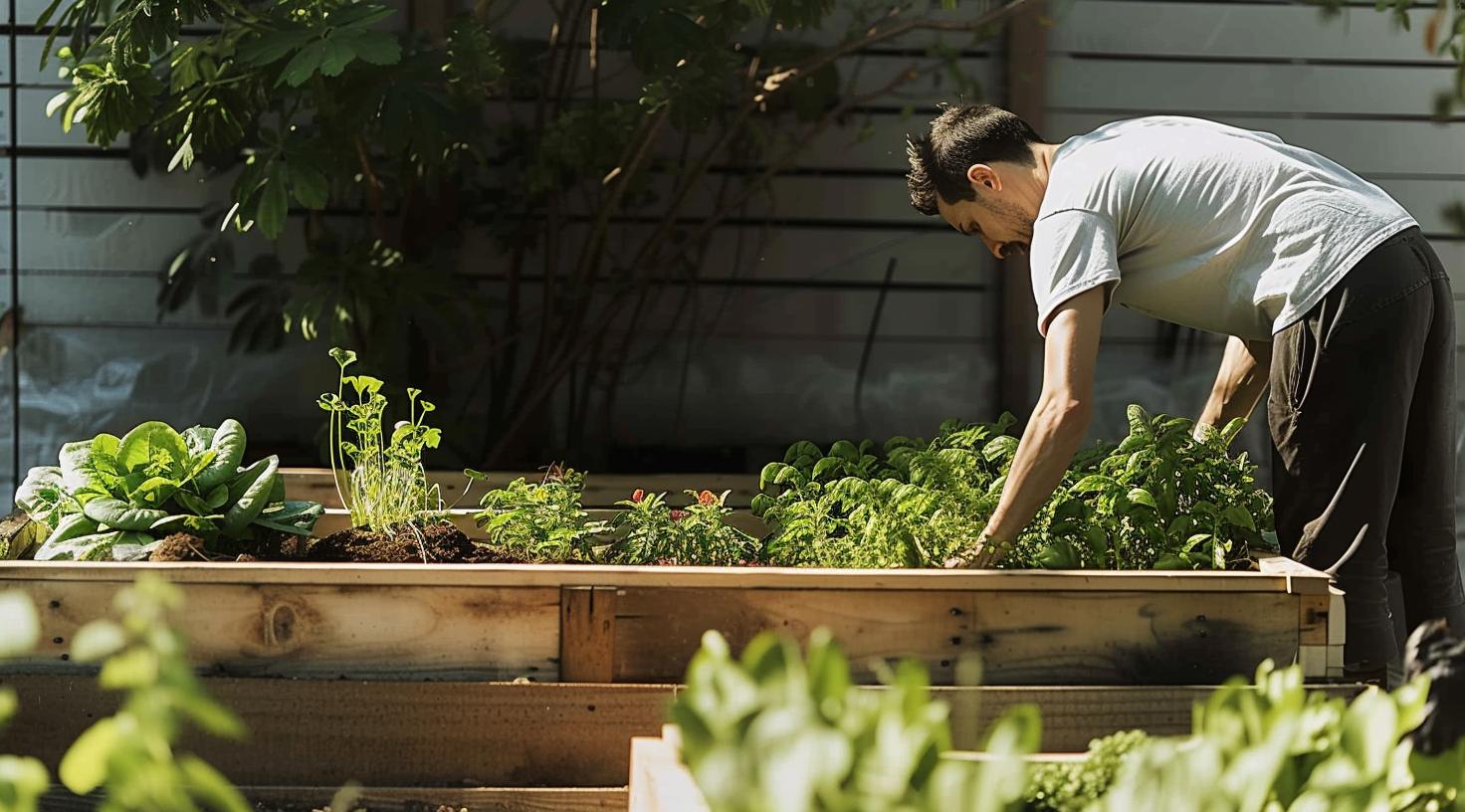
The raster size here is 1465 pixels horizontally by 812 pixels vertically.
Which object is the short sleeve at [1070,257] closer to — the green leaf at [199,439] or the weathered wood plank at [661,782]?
the weathered wood plank at [661,782]

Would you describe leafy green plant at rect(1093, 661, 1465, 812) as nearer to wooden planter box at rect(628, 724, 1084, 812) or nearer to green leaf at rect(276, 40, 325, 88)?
wooden planter box at rect(628, 724, 1084, 812)

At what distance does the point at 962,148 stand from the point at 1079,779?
59.5 inches

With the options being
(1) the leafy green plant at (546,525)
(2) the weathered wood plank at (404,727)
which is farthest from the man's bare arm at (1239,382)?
(2) the weathered wood plank at (404,727)

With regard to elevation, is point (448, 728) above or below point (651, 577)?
below

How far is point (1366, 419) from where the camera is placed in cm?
238

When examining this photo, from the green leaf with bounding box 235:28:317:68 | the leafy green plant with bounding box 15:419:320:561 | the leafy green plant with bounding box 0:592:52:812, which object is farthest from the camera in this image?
the green leaf with bounding box 235:28:317:68

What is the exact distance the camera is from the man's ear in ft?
8.32

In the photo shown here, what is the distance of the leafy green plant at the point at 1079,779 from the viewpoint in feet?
4.02

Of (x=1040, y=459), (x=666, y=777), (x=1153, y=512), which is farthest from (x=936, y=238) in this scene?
(x=666, y=777)

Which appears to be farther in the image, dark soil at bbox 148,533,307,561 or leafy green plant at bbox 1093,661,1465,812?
dark soil at bbox 148,533,307,561

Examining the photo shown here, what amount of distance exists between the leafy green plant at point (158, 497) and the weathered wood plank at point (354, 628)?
244 millimetres

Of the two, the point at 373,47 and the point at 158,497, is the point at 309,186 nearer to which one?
the point at 373,47

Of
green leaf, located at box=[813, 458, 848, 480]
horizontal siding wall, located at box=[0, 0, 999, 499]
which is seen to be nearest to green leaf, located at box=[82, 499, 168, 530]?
green leaf, located at box=[813, 458, 848, 480]

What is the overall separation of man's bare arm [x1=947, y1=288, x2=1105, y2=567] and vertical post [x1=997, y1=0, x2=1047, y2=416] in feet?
8.21
